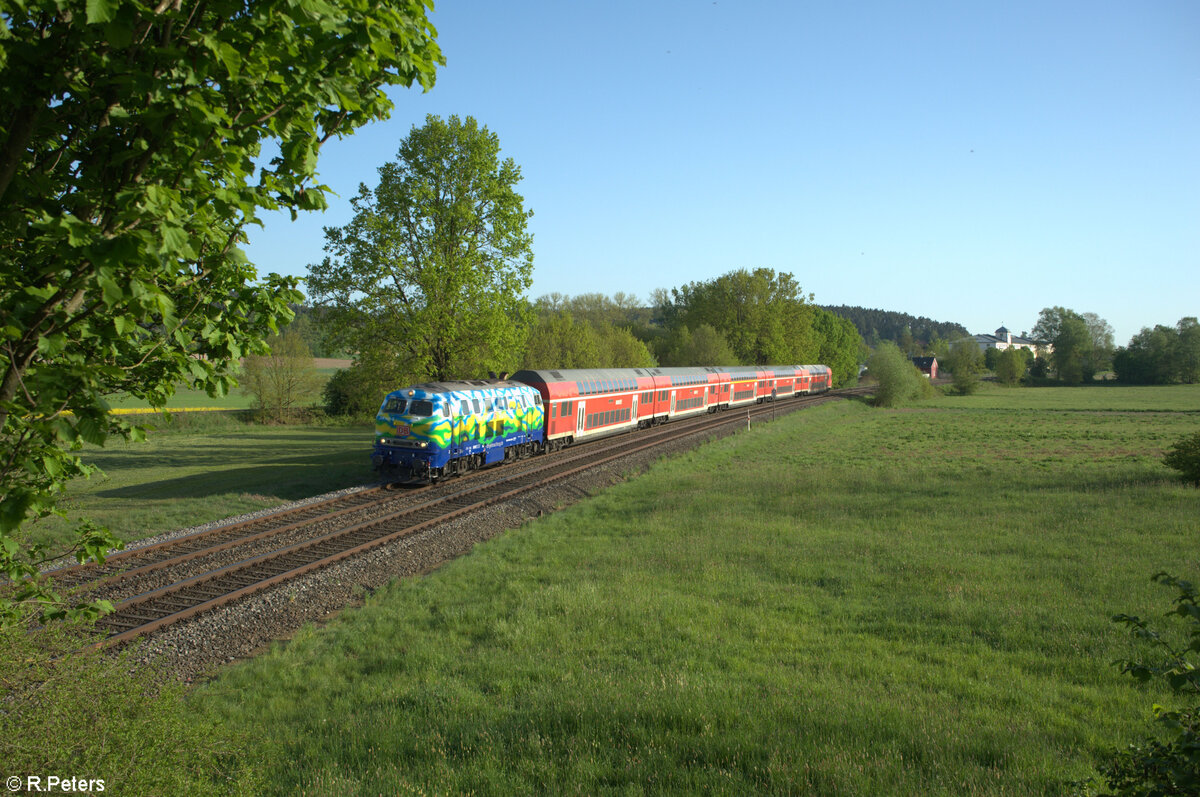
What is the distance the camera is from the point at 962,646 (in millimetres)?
8641

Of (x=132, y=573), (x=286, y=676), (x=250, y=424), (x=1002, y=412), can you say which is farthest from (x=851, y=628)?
(x=1002, y=412)

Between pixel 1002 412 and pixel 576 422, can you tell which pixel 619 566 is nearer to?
pixel 576 422

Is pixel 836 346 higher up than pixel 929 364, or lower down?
higher up

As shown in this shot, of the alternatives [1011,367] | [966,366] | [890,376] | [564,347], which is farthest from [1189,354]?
[564,347]

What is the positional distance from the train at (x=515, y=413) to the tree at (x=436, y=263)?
281 cm

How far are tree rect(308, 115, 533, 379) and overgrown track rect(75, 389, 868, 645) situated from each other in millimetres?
6314

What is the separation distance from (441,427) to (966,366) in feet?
344

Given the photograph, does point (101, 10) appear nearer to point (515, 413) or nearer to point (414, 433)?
point (414, 433)

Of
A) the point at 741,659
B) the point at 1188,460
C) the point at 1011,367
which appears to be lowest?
the point at 741,659

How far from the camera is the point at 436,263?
26.0 meters

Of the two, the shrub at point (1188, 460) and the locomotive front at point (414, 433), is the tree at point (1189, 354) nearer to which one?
the shrub at point (1188, 460)

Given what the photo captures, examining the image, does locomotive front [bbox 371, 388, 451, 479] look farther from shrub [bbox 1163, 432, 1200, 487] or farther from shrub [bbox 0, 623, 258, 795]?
A: shrub [bbox 1163, 432, 1200, 487]

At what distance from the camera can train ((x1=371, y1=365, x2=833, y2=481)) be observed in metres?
20.5

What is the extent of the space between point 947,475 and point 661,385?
19751 mm
